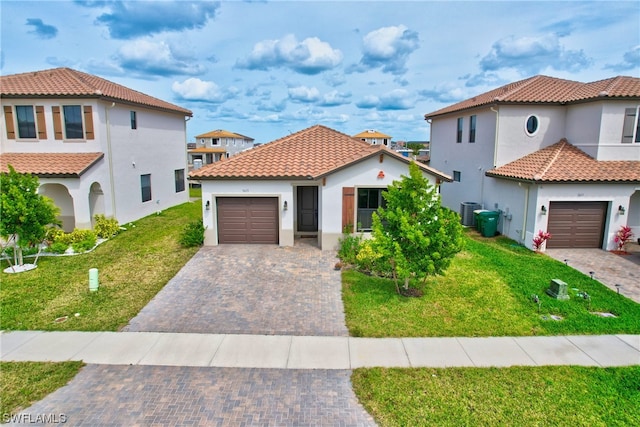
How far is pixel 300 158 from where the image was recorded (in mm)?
18219

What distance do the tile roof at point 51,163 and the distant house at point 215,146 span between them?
35.2 metres

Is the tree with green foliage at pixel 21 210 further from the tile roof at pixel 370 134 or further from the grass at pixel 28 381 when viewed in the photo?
the tile roof at pixel 370 134

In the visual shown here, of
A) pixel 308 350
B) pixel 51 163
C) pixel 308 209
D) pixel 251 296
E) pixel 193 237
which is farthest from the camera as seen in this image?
pixel 308 209

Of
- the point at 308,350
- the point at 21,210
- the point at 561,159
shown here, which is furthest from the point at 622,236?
the point at 21,210

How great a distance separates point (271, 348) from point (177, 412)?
2.57 m

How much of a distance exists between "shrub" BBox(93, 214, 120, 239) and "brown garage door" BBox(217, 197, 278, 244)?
5.56 metres

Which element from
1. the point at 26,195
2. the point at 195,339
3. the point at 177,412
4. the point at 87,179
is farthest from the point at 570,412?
the point at 87,179

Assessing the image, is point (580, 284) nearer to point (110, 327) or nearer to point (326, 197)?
point (326, 197)

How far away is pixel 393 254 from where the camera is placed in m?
11.2

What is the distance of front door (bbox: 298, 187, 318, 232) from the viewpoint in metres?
18.7

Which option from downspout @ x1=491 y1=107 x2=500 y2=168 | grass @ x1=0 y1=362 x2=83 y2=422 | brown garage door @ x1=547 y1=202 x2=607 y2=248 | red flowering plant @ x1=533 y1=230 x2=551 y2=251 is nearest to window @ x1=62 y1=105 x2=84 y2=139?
grass @ x1=0 y1=362 x2=83 y2=422

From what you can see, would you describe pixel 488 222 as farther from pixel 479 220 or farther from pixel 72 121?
pixel 72 121

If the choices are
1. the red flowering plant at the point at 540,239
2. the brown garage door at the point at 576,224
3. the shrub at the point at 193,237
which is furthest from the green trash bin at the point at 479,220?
the shrub at the point at 193,237

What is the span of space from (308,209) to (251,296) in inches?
302
